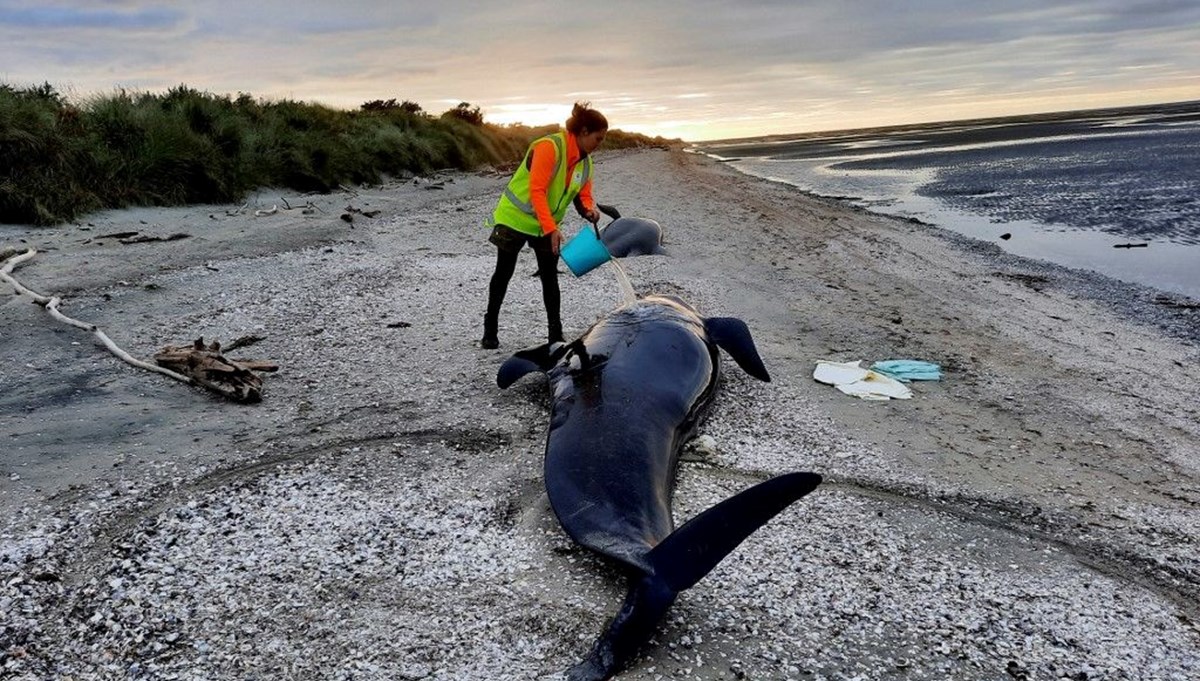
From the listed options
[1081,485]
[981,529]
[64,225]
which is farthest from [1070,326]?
[64,225]

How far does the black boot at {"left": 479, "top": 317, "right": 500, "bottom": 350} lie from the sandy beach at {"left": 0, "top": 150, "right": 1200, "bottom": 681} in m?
0.22

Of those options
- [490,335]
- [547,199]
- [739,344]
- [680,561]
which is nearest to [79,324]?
[490,335]

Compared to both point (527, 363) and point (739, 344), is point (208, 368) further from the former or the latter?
point (739, 344)

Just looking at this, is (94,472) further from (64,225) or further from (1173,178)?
(1173,178)

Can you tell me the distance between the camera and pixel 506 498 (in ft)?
14.7

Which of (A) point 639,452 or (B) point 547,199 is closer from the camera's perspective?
(A) point 639,452

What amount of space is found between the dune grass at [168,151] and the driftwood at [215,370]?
6.76 meters

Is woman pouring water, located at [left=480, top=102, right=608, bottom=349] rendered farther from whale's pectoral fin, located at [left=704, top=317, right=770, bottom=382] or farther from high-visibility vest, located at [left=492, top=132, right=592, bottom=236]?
whale's pectoral fin, located at [left=704, top=317, right=770, bottom=382]

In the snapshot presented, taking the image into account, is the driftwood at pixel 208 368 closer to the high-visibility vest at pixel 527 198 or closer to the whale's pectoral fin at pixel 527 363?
the whale's pectoral fin at pixel 527 363

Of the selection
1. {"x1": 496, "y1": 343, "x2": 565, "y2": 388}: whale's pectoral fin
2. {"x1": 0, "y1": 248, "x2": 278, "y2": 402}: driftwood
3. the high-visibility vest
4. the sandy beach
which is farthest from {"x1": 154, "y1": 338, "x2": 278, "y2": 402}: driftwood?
the high-visibility vest

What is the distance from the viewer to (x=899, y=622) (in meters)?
3.52

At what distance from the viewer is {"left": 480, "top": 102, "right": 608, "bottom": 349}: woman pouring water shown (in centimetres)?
641

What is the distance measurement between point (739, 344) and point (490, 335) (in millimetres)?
2127

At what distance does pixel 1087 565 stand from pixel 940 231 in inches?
530
